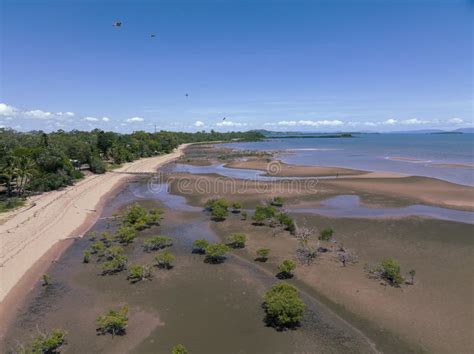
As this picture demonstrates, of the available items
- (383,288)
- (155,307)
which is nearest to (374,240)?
(383,288)

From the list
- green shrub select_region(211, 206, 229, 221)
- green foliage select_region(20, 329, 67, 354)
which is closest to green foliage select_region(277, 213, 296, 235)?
green shrub select_region(211, 206, 229, 221)

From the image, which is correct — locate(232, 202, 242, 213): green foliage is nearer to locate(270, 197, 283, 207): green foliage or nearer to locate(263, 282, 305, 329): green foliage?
locate(270, 197, 283, 207): green foliage

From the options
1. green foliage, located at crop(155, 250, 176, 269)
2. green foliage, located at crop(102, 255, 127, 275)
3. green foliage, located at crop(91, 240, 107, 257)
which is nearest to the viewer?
green foliage, located at crop(102, 255, 127, 275)

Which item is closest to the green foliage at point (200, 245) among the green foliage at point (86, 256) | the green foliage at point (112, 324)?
the green foliage at point (86, 256)

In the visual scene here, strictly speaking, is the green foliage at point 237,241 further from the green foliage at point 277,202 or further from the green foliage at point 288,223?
the green foliage at point 277,202

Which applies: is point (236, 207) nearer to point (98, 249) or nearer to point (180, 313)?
point (98, 249)

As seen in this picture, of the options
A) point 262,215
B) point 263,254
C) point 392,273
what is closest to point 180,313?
point 263,254
